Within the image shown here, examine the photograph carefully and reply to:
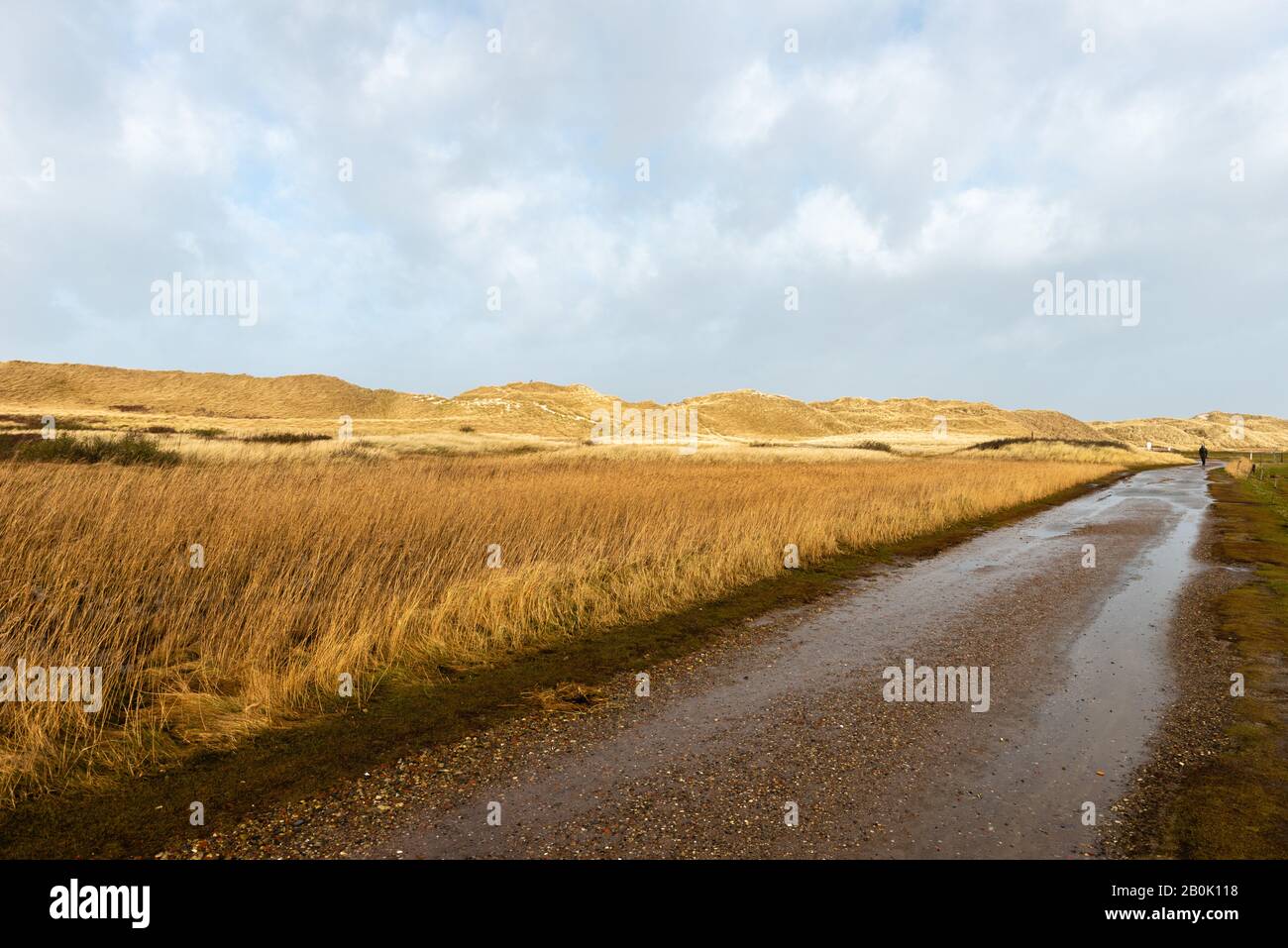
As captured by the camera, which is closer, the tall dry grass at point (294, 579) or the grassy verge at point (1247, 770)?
the grassy verge at point (1247, 770)

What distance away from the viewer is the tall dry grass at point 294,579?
18.4 ft

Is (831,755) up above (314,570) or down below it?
below

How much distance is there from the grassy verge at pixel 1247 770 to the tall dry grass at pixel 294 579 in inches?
248

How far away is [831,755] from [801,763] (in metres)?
0.32

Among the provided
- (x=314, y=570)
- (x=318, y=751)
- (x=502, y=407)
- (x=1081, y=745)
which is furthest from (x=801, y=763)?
(x=502, y=407)

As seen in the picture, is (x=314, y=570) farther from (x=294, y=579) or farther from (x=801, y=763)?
(x=801, y=763)

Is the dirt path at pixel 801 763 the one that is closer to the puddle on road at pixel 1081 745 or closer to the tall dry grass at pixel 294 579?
the puddle on road at pixel 1081 745

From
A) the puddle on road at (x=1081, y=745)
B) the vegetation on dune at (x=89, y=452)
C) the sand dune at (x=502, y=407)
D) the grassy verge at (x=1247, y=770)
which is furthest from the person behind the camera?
the sand dune at (x=502, y=407)

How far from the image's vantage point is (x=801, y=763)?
484 cm

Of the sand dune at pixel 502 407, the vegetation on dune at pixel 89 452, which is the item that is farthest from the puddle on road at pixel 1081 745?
the sand dune at pixel 502 407

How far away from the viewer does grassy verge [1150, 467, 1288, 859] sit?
151 inches
